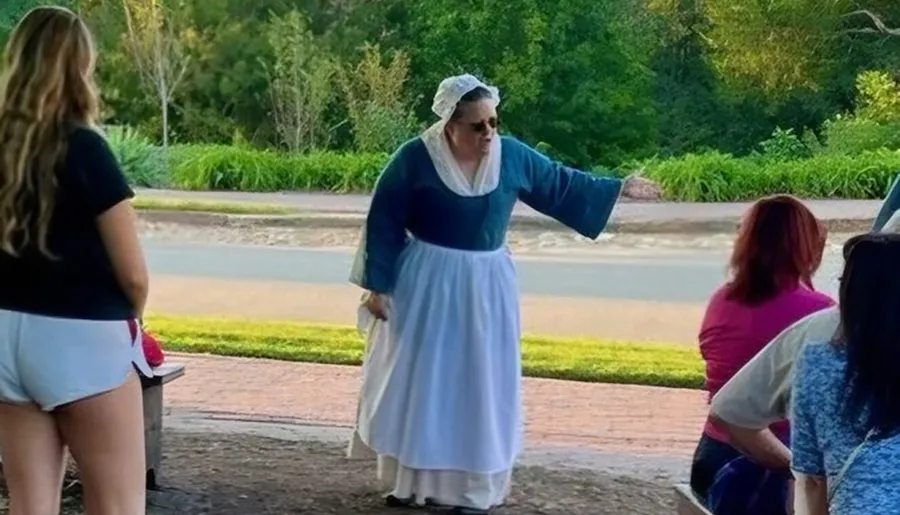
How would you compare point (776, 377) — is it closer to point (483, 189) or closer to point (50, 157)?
point (50, 157)

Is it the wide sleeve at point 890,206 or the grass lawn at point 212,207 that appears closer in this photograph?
the wide sleeve at point 890,206

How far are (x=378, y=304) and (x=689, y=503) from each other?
5.93ft

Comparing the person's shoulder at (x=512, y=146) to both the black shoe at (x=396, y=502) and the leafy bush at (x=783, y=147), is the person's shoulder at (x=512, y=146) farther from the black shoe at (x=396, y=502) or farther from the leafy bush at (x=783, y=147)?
the leafy bush at (x=783, y=147)

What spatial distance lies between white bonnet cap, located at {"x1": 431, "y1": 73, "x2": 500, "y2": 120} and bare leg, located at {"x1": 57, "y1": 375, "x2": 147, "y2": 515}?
1.71m

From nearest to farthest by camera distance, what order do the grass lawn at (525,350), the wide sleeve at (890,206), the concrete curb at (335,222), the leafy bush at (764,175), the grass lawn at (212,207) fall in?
the wide sleeve at (890,206) < the grass lawn at (525,350) < the leafy bush at (764,175) < the concrete curb at (335,222) < the grass lawn at (212,207)

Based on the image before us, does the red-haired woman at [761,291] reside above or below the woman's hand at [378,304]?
above

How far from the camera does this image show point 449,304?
4180mm

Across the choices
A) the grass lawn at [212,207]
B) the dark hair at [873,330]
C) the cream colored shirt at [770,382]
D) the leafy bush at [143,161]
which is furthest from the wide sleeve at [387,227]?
the leafy bush at [143,161]

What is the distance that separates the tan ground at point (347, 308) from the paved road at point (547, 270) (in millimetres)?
272

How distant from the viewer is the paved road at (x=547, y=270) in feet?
32.3

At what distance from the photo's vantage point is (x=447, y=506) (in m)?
4.28

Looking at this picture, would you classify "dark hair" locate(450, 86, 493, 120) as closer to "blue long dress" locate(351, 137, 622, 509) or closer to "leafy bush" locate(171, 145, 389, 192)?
"blue long dress" locate(351, 137, 622, 509)

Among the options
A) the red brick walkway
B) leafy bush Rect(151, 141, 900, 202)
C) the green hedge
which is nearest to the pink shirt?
the red brick walkway

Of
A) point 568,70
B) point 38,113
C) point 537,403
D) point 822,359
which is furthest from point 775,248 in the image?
point 568,70
